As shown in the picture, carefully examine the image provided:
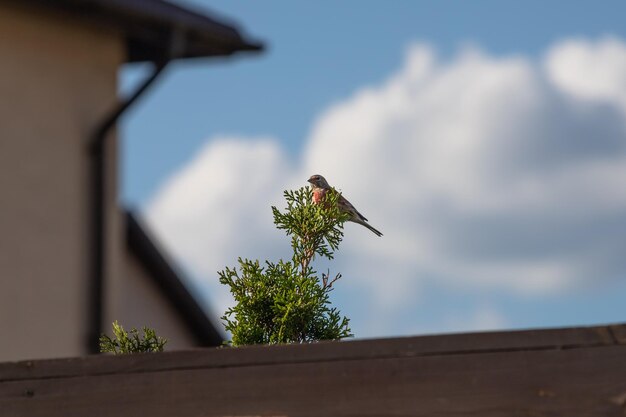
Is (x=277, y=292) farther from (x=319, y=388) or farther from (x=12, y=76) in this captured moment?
(x=12, y=76)

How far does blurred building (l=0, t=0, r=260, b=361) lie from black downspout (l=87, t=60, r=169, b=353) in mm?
11

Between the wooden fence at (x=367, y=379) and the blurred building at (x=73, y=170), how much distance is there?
1044cm

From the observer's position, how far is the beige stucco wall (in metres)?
13.7

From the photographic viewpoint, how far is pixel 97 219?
14.9 m

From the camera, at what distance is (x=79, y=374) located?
3047mm

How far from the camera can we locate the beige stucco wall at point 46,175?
45.0 ft

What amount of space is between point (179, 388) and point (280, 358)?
243 millimetres

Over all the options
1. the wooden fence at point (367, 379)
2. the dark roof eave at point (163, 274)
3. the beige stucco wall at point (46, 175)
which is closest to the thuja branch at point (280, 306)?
the wooden fence at point (367, 379)

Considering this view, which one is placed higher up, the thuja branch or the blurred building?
the blurred building

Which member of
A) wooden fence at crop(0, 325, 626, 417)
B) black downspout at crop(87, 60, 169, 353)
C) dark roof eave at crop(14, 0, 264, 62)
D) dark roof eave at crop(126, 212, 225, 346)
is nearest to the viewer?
wooden fence at crop(0, 325, 626, 417)

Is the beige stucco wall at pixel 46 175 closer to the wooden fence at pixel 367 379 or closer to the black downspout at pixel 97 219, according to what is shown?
the black downspout at pixel 97 219

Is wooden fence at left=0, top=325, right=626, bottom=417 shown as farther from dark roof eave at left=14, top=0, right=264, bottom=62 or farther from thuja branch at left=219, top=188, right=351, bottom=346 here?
dark roof eave at left=14, top=0, right=264, bottom=62

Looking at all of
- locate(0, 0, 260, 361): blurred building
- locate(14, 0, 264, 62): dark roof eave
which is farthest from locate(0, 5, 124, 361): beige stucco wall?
locate(14, 0, 264, 62): dark roof eave

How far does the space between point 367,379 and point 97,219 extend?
1235cm
